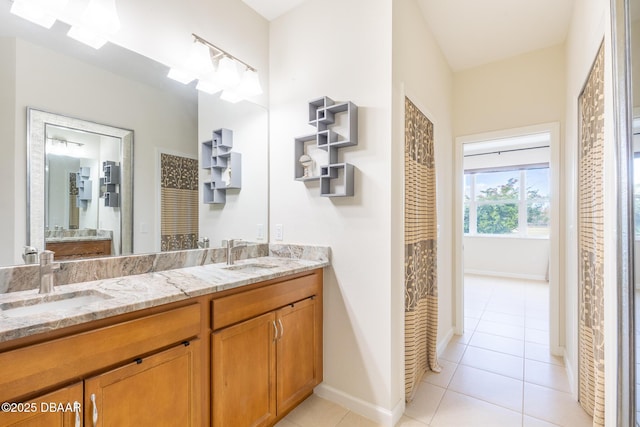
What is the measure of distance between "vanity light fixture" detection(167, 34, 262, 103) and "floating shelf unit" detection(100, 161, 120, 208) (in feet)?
2.17

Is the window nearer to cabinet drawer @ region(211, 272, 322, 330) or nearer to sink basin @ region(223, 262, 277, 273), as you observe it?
cabinet drawer @ region(211, 272, 322, 330)

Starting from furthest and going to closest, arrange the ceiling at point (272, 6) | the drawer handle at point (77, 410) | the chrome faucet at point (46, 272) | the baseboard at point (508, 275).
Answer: the baseboard at point (508, 275) → the ceiling at point (272, 6) → the chrome faucet at point (46, 272) → the drawer handle at point (77, 410)

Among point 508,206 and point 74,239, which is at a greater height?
point 508,206

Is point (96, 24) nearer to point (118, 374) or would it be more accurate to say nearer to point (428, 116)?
point (118, 374)

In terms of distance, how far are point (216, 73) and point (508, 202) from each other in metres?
6.12

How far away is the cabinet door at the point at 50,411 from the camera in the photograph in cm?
85

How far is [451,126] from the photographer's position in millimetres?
3289

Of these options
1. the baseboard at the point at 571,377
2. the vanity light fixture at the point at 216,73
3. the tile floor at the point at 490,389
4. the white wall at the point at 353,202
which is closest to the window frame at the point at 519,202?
the tile floor at the point at 490,389

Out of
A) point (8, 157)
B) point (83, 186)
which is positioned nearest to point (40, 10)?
point (8, 157)

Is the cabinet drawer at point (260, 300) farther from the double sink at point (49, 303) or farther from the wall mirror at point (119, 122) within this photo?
the wall mirror at point (119, 122)

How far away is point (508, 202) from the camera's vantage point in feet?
19.9

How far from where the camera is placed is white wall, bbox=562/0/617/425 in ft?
4.26

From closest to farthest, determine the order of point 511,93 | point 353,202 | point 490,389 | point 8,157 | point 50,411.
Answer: point 50,411
point 8,157
point 353,202
point 490,389
point 511,93

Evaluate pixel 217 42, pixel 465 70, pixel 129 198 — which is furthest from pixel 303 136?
pixel 465 70
